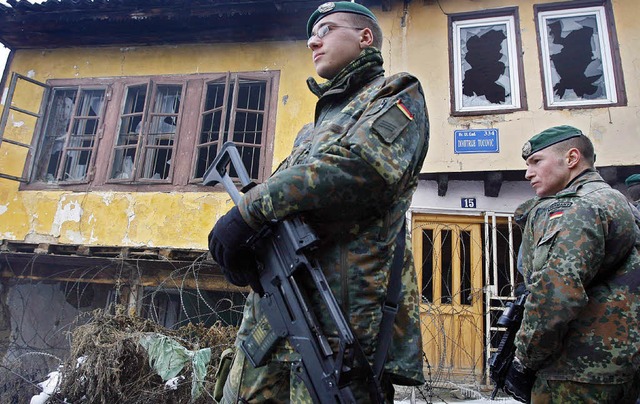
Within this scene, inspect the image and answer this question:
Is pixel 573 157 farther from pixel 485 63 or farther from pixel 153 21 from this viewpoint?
pixel 153 21

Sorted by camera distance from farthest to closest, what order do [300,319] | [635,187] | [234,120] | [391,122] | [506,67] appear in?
[234,120] < [506,67] < [635,187] < [391,122] < [300,319]

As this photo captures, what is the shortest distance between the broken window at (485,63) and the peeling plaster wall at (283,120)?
0.17 metres

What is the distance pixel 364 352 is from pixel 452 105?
6.36m

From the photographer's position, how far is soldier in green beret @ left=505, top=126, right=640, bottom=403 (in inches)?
80.4

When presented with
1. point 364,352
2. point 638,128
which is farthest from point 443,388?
point 364,352

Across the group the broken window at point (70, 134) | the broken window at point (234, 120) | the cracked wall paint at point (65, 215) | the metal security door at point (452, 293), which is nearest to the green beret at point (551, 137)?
the metal security door at point (452, 293)

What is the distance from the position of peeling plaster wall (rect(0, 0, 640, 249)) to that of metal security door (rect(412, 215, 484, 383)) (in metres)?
0.61

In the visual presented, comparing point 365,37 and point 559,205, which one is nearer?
point 365,37

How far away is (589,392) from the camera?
204cm

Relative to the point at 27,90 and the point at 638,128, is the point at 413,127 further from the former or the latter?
the point at 27,90

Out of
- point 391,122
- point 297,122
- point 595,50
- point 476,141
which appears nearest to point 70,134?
point 297,122

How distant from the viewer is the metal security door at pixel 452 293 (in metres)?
6.67

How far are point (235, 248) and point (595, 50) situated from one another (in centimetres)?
771

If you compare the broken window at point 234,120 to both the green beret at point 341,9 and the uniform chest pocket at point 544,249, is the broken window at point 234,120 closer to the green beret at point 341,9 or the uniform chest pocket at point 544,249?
the green beret at point 341,9
